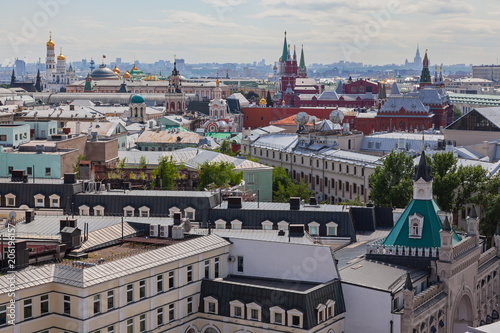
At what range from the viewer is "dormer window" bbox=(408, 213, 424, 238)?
51.9 meters

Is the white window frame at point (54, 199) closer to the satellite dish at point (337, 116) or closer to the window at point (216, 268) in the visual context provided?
the window at point (216, 268)

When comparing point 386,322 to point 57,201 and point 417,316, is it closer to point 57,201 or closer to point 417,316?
point 417,316

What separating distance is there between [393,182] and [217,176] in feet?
51.6

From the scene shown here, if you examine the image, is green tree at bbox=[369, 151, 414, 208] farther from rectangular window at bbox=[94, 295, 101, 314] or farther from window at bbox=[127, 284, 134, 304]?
rectangular window at bbox=[94, 295, 101, 314]

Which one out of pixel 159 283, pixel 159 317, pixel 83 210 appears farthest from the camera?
pixel 83 210

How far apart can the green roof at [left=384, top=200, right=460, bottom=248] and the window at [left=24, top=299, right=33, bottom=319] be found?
71.8ft

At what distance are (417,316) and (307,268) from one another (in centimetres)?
628

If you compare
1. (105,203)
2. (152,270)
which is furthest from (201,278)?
(105,203)

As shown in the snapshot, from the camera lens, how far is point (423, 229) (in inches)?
2052

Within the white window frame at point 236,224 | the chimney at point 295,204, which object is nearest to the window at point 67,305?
the white window frame at point 236,224

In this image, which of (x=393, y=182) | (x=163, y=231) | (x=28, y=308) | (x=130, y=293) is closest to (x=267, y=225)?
(x=163, y=231)

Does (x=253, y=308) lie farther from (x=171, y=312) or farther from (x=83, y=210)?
(x=83, y=210)

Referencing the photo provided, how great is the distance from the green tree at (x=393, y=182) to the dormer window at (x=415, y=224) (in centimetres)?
2262

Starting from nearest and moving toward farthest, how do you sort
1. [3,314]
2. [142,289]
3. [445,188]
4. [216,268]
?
[3,314] → [142,289] → [216,268] → [445,188]
